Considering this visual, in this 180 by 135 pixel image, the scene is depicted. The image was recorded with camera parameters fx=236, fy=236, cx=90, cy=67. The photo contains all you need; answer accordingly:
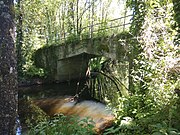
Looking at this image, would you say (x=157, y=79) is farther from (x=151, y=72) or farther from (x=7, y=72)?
(x=7, y=72)

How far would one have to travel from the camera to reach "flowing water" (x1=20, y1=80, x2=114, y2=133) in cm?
720

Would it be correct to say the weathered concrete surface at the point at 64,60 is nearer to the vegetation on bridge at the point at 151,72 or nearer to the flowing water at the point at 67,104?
the flowing water at the point at 67,104

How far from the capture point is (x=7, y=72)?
103 inches

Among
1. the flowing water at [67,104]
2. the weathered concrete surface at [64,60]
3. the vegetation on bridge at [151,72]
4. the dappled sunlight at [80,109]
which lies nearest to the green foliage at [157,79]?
the vegetation on bridge at [151,72]

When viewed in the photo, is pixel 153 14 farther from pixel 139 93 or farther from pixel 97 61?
pixel 97 61

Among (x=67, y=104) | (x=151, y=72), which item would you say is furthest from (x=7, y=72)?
(x=67, y=104)

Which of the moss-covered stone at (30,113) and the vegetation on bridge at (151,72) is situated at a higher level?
the vegetation on bridge at (151,72)

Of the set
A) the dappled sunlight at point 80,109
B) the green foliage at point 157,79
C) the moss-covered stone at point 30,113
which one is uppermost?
the green foliage at point 157,79

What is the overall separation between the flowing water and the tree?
3871 millimetres

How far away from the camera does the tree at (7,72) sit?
8.48 ft

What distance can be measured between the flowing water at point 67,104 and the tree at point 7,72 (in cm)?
387

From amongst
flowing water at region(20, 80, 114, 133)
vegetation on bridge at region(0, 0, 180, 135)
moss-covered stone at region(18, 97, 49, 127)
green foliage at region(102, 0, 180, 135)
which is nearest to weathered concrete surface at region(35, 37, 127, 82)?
flowing water at region(20, 80, 114, 133)

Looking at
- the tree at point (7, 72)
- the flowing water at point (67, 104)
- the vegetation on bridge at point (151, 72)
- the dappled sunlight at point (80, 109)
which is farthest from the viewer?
the flowing water at point (67, 104)

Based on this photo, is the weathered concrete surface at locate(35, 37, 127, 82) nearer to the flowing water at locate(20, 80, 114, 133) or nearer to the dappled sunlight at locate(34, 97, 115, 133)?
the flowing water at locate(20, 80, 114, 133)
